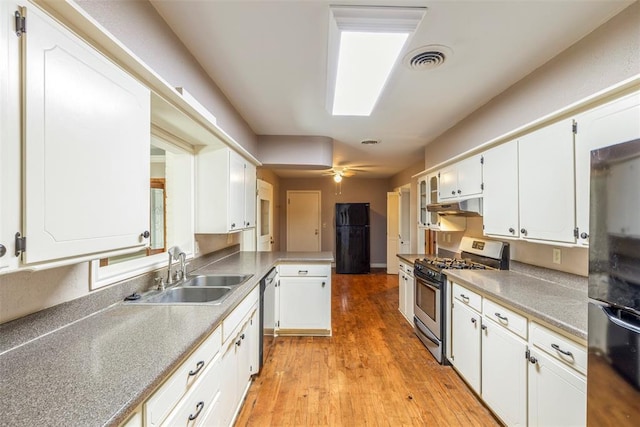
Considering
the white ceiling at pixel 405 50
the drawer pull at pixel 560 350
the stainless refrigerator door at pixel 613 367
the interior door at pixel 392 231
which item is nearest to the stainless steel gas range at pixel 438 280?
the drawer pull at pixel 560 350

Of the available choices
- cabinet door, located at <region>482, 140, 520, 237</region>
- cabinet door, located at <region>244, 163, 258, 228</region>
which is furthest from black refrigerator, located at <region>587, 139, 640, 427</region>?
cabinet door, located at <region>244, 163, 258, 228</region>

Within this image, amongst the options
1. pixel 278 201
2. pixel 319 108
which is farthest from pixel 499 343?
pixel 278 201

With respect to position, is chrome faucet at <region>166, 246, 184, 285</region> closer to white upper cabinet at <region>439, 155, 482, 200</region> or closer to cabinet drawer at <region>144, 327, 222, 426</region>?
cabinet drawer at <region>144, 327, 222, 426</region>

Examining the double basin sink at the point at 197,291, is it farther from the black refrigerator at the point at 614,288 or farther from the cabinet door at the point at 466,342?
the cabinet door at the point at 466,342

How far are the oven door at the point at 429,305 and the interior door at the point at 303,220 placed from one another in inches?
161

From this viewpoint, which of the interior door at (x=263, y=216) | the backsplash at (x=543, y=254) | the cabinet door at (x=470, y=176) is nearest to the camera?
the backsplash at (x=543, y=254)

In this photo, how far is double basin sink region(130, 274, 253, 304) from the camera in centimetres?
163

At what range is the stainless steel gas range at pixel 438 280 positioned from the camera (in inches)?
97.8

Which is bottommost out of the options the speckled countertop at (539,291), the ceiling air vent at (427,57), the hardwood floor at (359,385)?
the hardwood floor at (359,385)

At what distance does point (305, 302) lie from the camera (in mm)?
3059

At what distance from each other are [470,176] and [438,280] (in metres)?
1.02

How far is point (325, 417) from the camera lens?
1.85m

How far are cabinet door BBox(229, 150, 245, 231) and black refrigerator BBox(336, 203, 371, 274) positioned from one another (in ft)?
13.2

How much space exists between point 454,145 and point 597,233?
2.34 m
